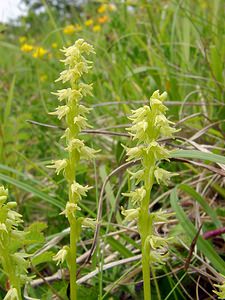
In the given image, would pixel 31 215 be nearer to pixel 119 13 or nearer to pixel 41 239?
pixel 41 239

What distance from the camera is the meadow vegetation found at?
129cm

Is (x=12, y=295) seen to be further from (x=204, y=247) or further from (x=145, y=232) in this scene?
(x=204, y=247)

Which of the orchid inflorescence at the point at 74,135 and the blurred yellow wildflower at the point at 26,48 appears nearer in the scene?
the orchid inflorescence at the point at 74,135

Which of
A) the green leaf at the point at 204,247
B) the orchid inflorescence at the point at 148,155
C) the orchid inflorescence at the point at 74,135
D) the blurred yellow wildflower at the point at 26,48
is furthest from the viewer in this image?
the blurred yellow wildflower at the point at 26,48

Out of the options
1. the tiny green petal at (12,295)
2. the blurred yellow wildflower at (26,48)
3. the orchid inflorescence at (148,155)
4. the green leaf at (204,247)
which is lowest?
the green leaf at (204,247)

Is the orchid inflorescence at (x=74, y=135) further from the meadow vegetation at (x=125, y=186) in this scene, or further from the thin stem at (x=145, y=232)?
the thin stem at (x=145, y=232)

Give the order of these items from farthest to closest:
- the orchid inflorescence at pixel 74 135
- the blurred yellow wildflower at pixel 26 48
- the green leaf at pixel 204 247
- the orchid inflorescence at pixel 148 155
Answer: the blurred yellow wildflower at pixel 26 48
the green leaf at pixel 204 247
the orchid inflorescence at pixel 74 135
the orchid inflorescence at pixel 148 155

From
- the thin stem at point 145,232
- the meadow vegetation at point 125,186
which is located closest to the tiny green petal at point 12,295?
the meadow vegetation at point 125,186

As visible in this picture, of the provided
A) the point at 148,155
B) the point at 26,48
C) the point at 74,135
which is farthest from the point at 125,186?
the point at 26,48

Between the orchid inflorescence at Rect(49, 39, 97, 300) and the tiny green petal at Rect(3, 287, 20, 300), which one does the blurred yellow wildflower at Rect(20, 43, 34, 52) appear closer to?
the orchid inflorescence at Rect(49, 39, 97, 300)

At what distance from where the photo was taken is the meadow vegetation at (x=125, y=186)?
1.29 metres

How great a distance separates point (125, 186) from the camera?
2.44 m

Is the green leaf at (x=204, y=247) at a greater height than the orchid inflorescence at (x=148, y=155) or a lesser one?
lesser

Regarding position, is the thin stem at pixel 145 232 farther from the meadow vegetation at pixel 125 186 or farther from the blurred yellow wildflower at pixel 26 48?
the blurred yellow wildflower at pixel 26 48
